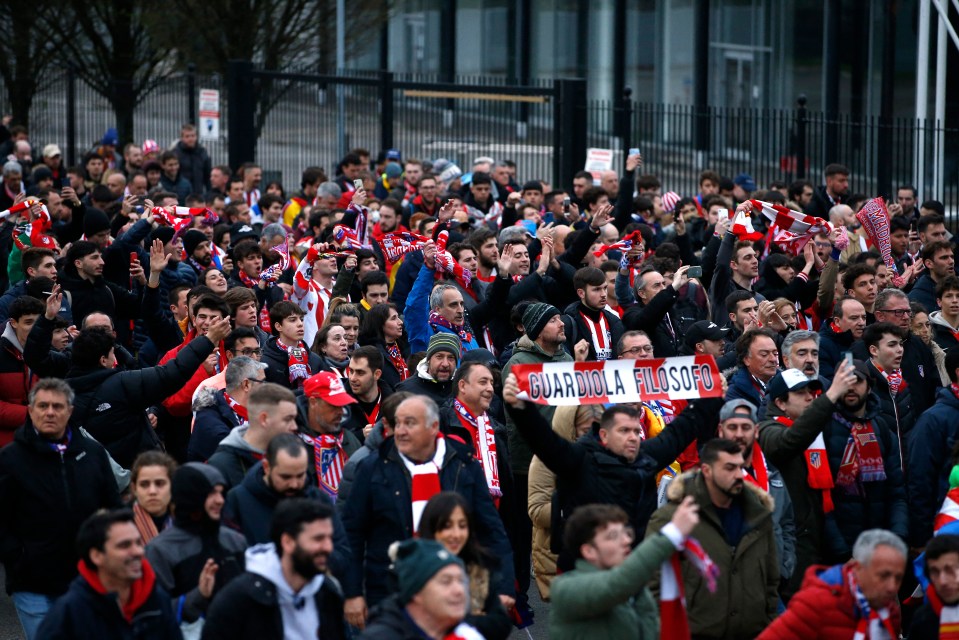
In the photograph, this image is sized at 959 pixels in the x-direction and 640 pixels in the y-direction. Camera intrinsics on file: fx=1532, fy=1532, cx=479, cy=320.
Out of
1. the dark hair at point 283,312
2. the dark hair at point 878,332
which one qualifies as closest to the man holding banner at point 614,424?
the dark hair at point 878,332

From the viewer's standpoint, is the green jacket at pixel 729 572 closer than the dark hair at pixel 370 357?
Yes

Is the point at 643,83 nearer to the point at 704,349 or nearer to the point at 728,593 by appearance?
the point at 704,349

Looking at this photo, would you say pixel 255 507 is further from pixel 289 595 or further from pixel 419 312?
pixel 419 312

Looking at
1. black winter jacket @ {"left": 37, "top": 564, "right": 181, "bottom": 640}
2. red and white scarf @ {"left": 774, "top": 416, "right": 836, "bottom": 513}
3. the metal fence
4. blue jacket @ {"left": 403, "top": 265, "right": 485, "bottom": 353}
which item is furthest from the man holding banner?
the metal fence

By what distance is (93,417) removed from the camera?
8.82 metres

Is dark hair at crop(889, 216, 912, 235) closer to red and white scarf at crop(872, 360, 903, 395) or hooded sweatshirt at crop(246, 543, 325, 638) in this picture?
red and white scarf at crop(872, 360, 903, 395)

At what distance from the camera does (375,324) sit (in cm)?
1039

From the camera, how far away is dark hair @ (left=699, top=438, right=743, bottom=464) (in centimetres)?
695

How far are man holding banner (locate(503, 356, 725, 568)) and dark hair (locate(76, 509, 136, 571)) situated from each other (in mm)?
2008

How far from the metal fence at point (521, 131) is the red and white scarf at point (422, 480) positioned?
1385 cm

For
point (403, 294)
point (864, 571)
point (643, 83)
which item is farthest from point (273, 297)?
point (643, 83)

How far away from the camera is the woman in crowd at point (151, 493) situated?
280 inches

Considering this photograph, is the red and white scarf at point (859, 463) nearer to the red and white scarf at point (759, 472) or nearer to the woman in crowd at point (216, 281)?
the red and white scarf at point (759, 472)

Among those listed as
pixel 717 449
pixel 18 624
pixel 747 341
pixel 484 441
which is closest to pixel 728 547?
pixel 717 449
